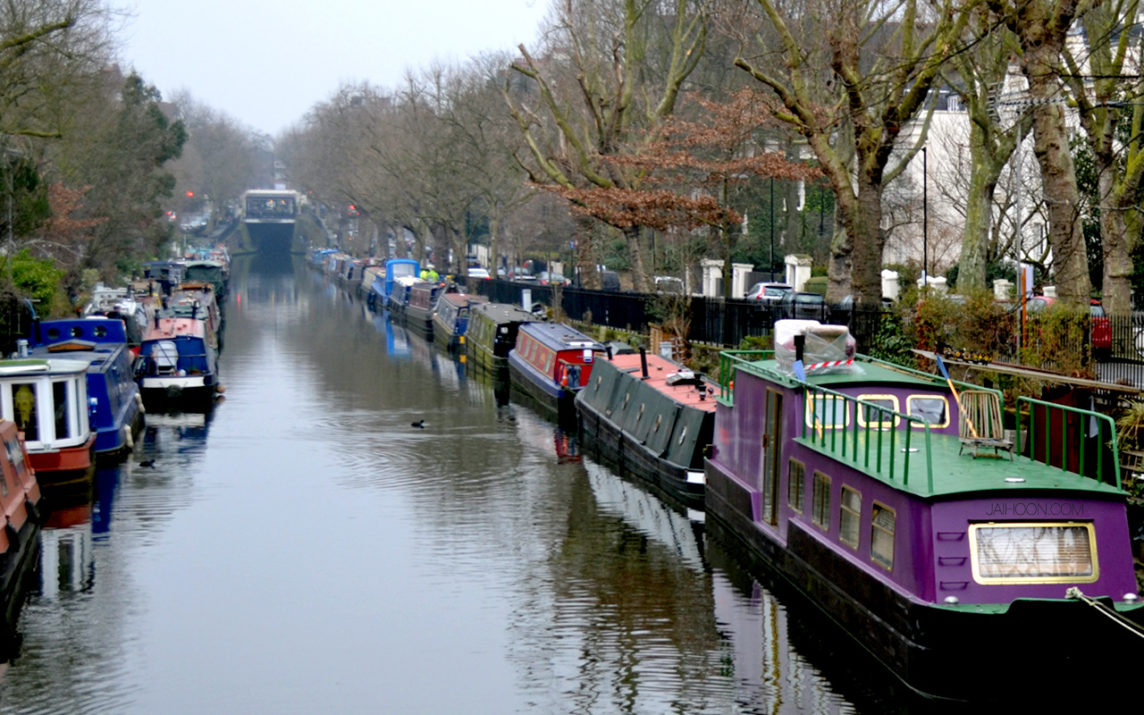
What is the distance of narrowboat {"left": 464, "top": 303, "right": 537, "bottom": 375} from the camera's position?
47.2 m

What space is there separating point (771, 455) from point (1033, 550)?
625 cm

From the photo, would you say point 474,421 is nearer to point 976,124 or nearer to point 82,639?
point 976,124

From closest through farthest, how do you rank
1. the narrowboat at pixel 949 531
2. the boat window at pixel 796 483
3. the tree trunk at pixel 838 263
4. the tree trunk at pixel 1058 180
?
the narrowboat at pixel 949 531 → the boat window at pixel 796 483 → the tree trunk at pixel 1058 180 → the tree trunk at pixel 838 263

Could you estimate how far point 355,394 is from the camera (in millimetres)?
43438

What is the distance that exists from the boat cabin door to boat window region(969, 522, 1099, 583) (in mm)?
5708

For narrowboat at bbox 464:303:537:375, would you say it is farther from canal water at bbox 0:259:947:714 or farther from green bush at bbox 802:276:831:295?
green bush at bbox 802:276:831:295

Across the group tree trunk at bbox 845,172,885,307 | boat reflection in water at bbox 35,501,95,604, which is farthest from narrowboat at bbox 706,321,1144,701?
boat reflection in water at bbox 35,501,95,604

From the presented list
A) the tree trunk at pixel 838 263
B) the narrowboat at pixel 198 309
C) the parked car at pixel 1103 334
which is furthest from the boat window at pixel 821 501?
the narrowboat at pixel 198 309

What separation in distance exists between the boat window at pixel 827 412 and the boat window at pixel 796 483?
2.11 feet

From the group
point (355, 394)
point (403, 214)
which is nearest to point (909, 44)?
point (355, 394)

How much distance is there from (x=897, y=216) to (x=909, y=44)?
113 feet

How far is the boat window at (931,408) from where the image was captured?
752 inches

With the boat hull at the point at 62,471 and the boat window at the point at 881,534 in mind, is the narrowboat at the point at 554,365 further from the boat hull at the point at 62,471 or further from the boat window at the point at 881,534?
the boat window at the point at 881,534

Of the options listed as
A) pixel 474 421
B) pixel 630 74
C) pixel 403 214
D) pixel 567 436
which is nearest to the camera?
pixel 567 436
